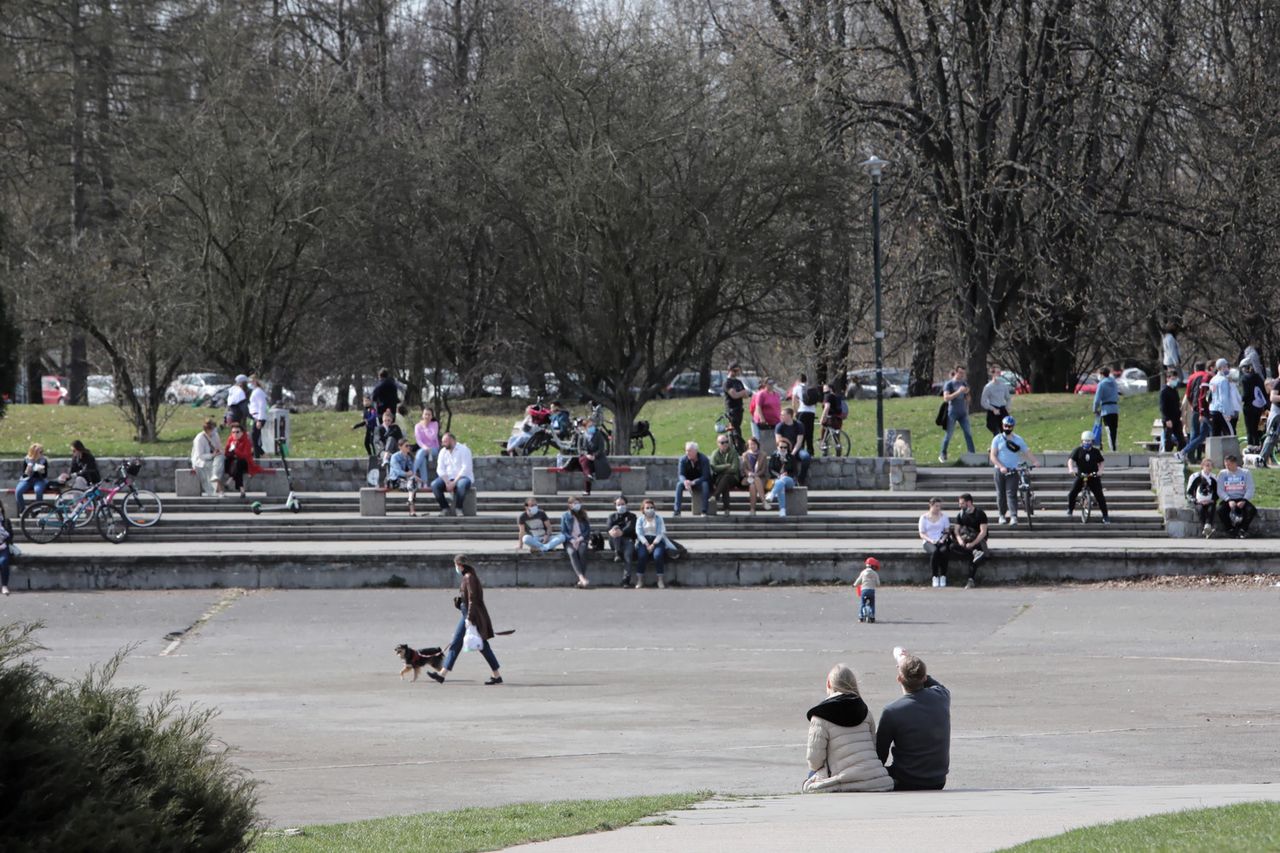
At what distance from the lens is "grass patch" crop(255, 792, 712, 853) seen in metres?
9.59

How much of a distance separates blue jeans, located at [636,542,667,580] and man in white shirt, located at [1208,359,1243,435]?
11.1 metres

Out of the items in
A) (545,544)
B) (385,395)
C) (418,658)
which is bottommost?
(418,658)

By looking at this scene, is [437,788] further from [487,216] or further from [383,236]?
[383,236]

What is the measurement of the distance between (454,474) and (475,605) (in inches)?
413

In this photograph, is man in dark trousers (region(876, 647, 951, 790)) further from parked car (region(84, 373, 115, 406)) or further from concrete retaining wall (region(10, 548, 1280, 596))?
parked car (region(84, 373, 115, 406))

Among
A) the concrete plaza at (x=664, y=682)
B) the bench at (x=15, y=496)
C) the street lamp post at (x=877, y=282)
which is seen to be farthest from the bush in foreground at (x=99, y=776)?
the street lamp post at (x=877, y=282)

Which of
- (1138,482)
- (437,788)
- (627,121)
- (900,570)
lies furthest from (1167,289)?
(437,788)

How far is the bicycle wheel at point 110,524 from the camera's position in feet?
90.9

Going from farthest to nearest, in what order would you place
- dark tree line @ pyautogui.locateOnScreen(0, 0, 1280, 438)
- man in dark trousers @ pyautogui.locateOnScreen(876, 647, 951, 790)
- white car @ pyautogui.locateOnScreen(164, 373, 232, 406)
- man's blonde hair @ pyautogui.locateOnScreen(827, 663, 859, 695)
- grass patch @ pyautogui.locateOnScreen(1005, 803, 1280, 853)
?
white car @ pyautogui.locateOnScreen(164, 373, 232, 406), dark tree line @ pyautogui.locateOnScreen(0, 0, 1280, 438), man in dark trousers @ pyautogui.locateOnScreen(876, 647, 951, 790), man's blonde hair @ pyautogui.locateOnScreen(827, 663, 859, 695), grass patch @ pyautogui.locateOnScreen(1005, 803, 1280, 853)

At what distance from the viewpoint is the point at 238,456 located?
100 ft

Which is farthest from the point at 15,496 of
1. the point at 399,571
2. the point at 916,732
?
the point at 916,732

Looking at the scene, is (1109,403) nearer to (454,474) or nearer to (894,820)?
(454,474)

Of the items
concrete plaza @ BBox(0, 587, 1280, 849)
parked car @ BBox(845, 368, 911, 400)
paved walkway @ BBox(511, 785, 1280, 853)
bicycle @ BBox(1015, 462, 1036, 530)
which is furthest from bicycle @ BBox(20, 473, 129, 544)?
parked car @ BBox(845, 368, 911, 400)

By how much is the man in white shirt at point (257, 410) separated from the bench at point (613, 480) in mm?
5932
